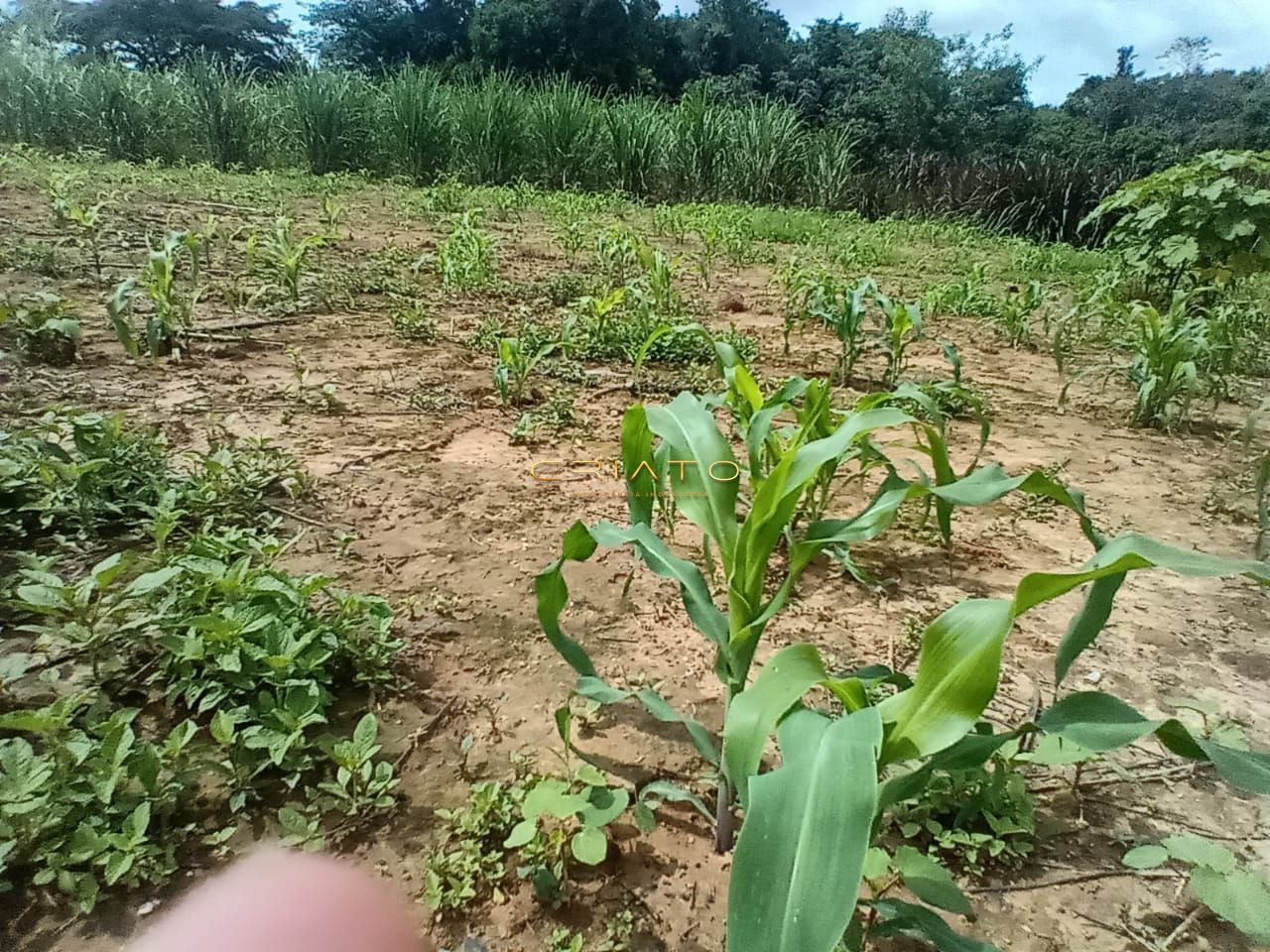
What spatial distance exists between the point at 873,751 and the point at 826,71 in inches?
1168

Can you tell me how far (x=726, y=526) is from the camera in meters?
1.42

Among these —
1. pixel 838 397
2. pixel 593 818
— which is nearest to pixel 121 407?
pixel 593 818

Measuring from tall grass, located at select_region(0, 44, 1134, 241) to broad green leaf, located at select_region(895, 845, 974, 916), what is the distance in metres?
10.7

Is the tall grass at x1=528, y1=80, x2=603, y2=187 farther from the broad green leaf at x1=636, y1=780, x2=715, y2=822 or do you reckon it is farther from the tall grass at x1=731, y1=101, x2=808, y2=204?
the broad green leaf at x1=636, y1=780, x2=715, y2=822

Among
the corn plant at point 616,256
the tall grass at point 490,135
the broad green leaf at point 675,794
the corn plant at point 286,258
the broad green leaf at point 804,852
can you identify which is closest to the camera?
the broad green leaf at point 804,852

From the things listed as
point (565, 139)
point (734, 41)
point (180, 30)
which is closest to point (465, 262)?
point (565, 139)

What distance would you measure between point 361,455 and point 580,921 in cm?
187

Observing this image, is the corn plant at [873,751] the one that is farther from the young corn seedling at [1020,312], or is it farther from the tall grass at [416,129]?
the tall grass at [416,129]

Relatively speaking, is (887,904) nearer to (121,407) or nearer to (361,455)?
(361,455)

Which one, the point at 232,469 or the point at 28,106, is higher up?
the point at 28,106

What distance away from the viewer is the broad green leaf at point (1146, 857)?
124cm

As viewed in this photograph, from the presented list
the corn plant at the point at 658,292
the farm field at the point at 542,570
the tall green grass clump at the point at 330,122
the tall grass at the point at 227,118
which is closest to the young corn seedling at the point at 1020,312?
the farm field at the point at 542,570

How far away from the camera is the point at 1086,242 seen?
13.6 m

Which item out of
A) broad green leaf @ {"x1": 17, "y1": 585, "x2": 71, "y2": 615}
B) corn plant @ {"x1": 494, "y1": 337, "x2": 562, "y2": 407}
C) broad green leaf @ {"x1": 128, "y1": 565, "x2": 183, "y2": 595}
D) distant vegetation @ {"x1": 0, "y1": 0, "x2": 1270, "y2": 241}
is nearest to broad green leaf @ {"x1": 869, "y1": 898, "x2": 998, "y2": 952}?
broad green leaf @ {"x1": 128, "y1": 565, "x2": 183, "y2": 595}
